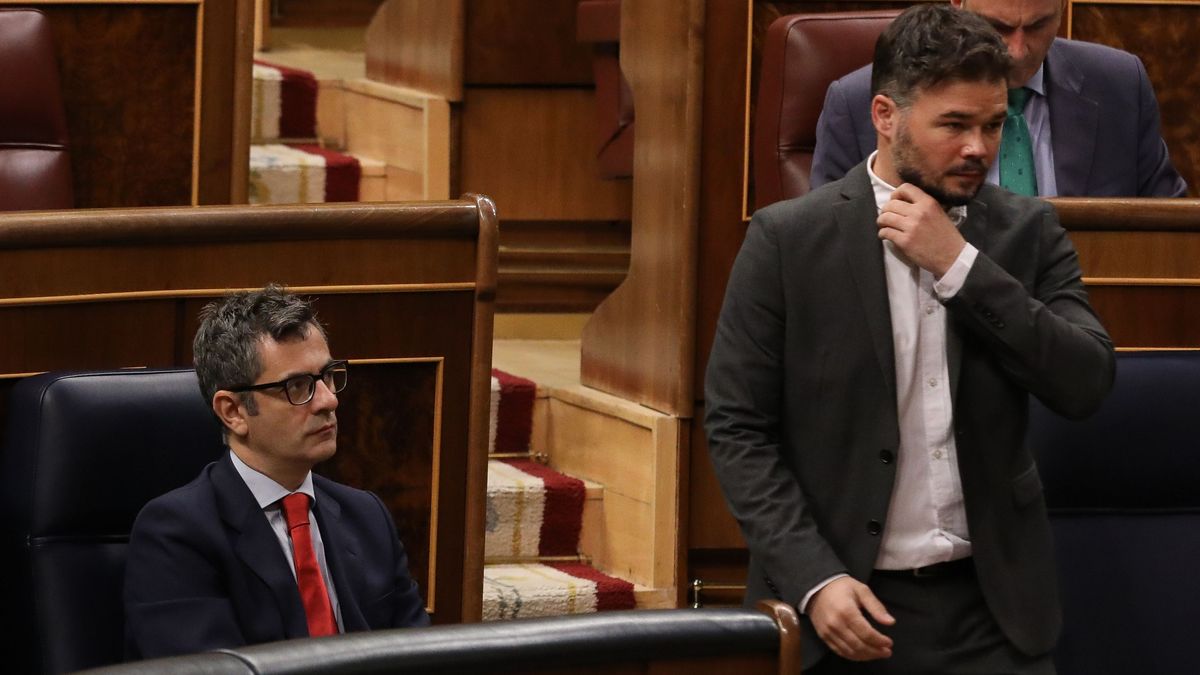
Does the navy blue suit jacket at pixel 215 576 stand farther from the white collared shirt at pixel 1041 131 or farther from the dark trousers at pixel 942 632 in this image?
the white collared shirt at pixel 1041 131

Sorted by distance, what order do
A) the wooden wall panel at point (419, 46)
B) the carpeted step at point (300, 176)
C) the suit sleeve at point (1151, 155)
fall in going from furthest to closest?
the wooden wall panel at point (419, 46) < the carpeted step at point (300, 176) < the suit sleeve at point (1151, 155)

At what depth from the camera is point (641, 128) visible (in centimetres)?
220

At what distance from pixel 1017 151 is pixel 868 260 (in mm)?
574

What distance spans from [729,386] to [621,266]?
1730mm

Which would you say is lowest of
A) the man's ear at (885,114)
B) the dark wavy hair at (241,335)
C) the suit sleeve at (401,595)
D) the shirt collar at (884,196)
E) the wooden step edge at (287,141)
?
the suit sleeve at (401,595)

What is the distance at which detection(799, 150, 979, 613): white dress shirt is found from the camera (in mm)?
1258

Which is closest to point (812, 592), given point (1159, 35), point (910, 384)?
point (910, 384)

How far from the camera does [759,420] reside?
1.28 m

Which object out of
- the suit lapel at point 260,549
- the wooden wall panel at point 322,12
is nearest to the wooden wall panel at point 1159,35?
the suit lapel at point 260,549

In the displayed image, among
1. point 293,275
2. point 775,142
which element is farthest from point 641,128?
point 293,275

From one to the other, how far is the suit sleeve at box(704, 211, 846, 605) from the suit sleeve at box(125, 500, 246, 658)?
1.14 ft

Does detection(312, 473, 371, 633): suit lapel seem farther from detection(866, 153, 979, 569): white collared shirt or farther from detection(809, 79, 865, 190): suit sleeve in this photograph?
detection(809, 79, 865, 190): suit sleeve

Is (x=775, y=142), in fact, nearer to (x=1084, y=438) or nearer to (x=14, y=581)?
(x=1084, y=438)

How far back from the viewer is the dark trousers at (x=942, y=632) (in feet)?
4.10
